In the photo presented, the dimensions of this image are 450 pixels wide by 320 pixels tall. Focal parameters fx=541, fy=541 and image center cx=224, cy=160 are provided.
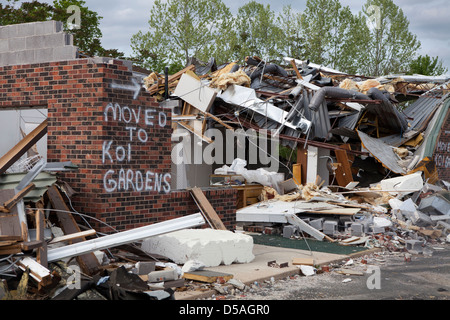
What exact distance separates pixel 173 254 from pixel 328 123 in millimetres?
10563

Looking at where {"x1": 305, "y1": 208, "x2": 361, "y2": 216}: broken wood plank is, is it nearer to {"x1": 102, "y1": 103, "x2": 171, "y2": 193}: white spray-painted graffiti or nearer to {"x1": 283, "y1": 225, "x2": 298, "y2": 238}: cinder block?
{"x1": 283, "y1": 225, "x2": 298, "y2": 238}: cinder block

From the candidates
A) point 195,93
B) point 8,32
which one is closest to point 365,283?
point 8,32

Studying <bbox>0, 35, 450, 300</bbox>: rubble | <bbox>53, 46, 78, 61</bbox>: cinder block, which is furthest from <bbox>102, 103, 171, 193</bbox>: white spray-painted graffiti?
<bbox>53, 46, 78, 61</bbox>: cinder block

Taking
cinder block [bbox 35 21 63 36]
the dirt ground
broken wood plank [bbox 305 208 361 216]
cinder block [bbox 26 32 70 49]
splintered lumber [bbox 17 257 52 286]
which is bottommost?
the dirt ground

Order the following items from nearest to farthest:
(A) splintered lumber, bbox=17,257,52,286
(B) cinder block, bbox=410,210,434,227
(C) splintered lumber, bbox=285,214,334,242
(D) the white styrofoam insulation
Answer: (A) splintered lumber, bbox=17,257,52,286 < (D) the white styrofoam insulation < (C) splintered lumber, bbox=285,214,334,242 < (B) cinder block, bbox=410,210,434,227

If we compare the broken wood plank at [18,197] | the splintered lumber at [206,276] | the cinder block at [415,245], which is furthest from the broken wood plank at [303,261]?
the broken wood plank at [18,197]

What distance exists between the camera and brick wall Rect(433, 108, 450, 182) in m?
19.8

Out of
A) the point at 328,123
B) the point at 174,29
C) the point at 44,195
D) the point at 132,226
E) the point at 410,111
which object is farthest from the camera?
the point at 174,29

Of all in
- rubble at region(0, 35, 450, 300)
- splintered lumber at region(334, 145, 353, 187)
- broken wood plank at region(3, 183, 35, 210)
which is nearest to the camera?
rubble at region(0, 35, 450, 300)

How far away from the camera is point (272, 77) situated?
19.6 m

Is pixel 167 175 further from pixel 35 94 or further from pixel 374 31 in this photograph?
pixel 374 31

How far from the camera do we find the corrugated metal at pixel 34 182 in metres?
7.50
